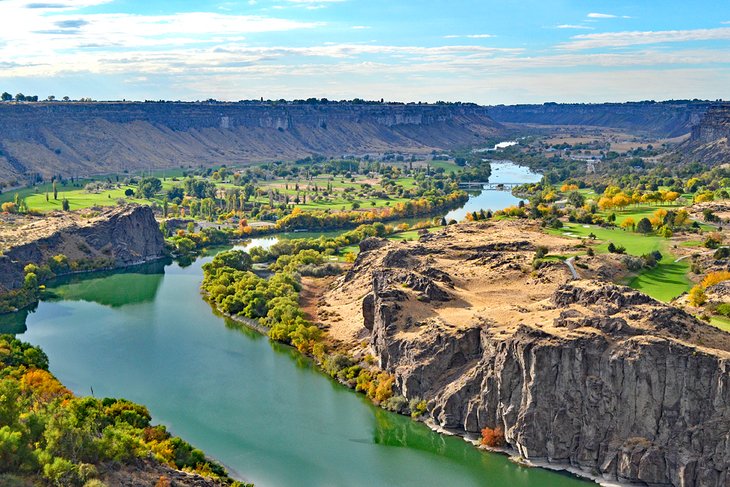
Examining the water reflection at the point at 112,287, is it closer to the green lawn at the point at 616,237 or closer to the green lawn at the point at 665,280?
the green lawn at the point at 616,237

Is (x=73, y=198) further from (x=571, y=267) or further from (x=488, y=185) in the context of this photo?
(x=571, y=267)

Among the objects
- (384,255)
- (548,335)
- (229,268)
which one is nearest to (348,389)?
(548,335)

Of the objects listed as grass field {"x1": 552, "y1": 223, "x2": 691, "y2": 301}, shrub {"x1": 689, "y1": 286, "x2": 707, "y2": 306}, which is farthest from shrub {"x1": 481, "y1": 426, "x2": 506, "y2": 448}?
grass field {"x1": 552, "y1": 223, "x2": 691, "y2": 301}

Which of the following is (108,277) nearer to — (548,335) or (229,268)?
(229,268)

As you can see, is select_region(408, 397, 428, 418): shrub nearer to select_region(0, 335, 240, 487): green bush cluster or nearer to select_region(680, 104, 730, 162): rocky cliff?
select_region(0, 335, 240, 487): green bush cluster

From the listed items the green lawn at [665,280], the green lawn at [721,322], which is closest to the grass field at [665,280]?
the green lawn at [665,280]

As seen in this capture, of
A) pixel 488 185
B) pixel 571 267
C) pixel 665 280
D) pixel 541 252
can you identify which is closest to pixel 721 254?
pixel 665 280
